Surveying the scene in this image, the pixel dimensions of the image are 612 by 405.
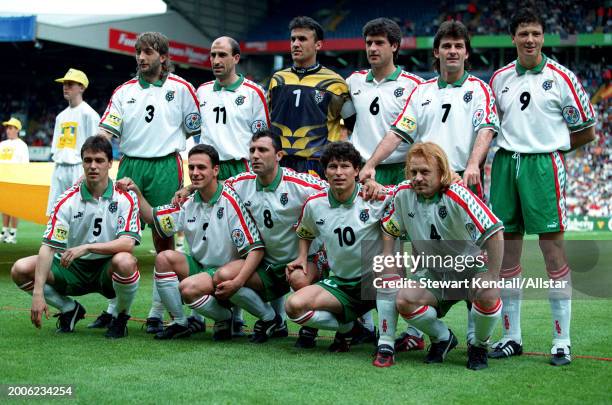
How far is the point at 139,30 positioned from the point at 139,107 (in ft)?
90.4

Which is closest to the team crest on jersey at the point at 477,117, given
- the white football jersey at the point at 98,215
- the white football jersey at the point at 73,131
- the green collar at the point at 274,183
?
the green collar at the point at 274,183

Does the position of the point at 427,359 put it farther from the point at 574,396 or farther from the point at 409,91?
the point at 409,91

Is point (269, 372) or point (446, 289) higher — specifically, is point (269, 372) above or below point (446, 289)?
below

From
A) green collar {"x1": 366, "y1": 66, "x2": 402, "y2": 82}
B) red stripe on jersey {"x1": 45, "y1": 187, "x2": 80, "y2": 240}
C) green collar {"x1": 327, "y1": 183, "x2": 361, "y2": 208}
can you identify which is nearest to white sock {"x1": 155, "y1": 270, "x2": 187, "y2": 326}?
red stripe on jersey {"x1": 45, "y1": 187, "x2": 80, "y2": 240}

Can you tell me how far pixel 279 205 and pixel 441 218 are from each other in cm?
123

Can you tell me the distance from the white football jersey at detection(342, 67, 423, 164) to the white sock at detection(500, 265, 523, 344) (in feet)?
3.49

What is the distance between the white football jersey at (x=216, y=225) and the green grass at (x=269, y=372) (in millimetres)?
573

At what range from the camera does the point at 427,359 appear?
4500 mm

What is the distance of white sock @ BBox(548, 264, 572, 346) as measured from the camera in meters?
4.60

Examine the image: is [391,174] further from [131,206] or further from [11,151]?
[11,151]

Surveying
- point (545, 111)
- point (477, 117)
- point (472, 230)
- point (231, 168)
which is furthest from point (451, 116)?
point (231, 168)

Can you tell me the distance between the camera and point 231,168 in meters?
5.76

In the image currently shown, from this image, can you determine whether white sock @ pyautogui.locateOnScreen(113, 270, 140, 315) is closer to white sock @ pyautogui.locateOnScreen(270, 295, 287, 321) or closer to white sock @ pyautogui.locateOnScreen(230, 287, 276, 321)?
white sock @ pyautogui.locateOnScreen(230, 287, 276, 321)

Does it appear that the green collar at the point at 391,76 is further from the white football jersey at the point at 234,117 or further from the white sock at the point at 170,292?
the white sock at the point at 170,292
